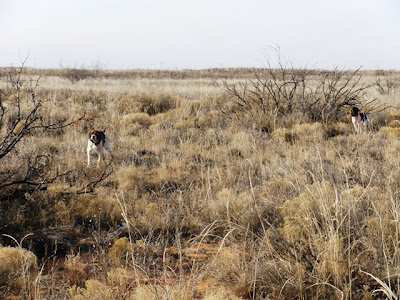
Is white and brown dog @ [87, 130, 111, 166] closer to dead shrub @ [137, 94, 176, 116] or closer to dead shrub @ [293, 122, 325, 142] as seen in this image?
dead shrub @ [293, 122, 325, 142]

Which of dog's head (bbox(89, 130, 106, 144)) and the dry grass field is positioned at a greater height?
dog's head (bbox(89, 130, 106, 144))

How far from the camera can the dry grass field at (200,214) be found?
8.57 feet

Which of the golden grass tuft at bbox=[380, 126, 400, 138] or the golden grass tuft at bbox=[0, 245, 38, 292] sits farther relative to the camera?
the golden grass tuft at bbox=[380, 126, 400, 138]

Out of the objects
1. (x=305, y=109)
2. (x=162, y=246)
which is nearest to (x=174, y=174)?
(x=162, y=246)

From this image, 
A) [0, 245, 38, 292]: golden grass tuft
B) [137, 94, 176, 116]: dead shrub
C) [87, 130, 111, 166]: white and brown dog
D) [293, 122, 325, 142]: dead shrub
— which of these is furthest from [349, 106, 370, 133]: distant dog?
[0, 245, 38, 292]: golden grass tuft

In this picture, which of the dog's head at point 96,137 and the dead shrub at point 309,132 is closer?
the dog's head at point 96,137

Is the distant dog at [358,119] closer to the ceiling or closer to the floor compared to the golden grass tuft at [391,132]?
closer to the ceiling

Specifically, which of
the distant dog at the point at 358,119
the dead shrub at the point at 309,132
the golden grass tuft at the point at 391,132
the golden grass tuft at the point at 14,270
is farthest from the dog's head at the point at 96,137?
the golden grass tuft at the point at 391,132

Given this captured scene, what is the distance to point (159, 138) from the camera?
8891 mm

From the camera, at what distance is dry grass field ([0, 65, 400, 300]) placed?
2613mm

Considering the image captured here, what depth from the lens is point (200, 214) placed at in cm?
437

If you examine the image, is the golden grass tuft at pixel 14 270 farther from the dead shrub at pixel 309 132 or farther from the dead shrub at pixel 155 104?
the dead shrub at pixel 155 104

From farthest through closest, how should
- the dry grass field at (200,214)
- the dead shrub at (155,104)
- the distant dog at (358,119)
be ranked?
the dead shrub at (155,104), the distant dog at (358,119), the dry grass field at (200,214)

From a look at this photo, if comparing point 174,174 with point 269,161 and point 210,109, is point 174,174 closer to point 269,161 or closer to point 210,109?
point 269,161
